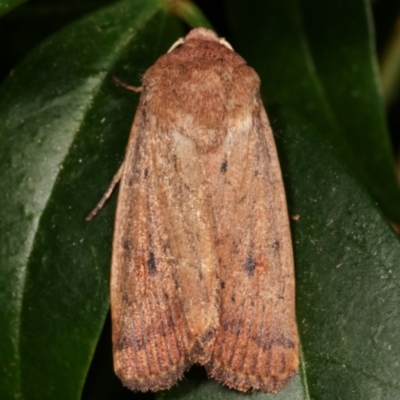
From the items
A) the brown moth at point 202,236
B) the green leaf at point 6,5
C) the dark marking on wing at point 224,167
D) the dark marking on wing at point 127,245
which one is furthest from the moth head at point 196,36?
the dark marking on wing at point 127,245

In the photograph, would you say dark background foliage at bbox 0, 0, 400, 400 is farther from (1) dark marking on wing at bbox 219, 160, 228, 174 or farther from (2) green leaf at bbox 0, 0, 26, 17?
(1) dark marking on wing at bbox 219, 160, 228, 174

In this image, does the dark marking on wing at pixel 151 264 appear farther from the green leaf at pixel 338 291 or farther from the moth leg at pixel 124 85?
the moth leg at pixel 124 85

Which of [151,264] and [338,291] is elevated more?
[151,264]

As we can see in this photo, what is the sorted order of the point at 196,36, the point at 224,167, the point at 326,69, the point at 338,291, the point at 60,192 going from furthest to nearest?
the point at 326,69, the point at 196,36, the point at 224,167, the point at 60,192, the point at 338,291

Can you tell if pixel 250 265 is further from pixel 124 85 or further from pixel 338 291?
pixel 124 85

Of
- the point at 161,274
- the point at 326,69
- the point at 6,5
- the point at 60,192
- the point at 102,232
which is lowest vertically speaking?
the point at 326,69

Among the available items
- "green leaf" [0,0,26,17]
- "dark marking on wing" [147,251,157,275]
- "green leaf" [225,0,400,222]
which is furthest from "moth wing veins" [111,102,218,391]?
"green leaf" [225,0,400,222]

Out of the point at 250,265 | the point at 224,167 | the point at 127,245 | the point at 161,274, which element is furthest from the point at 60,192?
the point at 250,265
